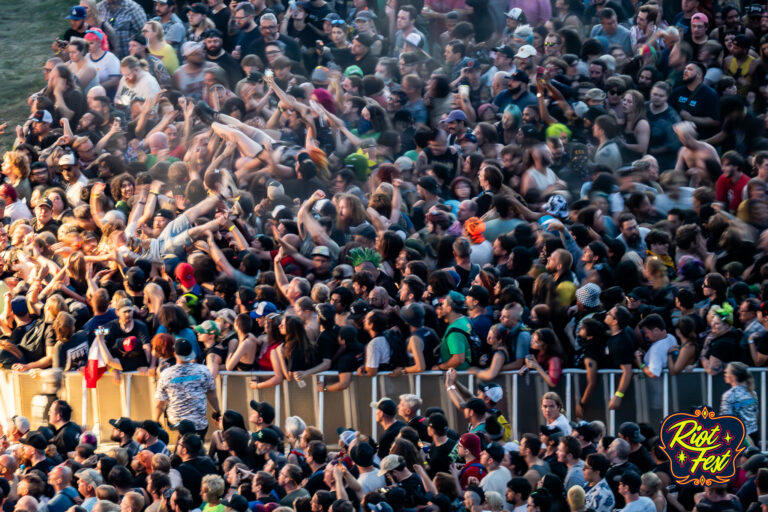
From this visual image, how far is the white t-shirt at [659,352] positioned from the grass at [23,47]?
12326 millimetres

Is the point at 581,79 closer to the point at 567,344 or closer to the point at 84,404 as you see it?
the point at 567,344

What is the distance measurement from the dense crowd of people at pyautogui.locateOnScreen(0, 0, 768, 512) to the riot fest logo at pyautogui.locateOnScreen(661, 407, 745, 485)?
0.17 metres

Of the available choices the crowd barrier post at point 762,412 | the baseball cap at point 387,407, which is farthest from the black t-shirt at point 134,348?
the crowd barrier post at point 762,412

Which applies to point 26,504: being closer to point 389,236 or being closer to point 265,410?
point 265,410

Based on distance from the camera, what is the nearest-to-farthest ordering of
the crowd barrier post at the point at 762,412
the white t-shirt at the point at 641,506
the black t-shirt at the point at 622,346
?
the white t-shirt at the point at 641,506 < the crowd barrier post at the point at 762,412 < the black t-shirt at the point at 622,346

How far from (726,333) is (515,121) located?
16.0 feet

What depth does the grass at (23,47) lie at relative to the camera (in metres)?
24.1

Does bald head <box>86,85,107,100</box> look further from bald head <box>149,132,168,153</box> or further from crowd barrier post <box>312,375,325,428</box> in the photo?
crowd barrier post <box>312,375,325,428</box>

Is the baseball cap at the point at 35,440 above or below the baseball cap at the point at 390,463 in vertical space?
above

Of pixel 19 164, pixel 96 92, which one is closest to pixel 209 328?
pixel 19 164

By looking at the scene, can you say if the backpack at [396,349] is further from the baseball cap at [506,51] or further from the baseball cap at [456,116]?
the baseball cap at [506,51]

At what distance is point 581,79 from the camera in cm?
1838

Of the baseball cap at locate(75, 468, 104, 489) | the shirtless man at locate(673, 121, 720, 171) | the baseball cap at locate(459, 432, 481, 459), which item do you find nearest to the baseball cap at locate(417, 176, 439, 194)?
the shirtless man at locate(673, 121, 720, 171)

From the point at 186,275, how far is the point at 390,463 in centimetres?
403
